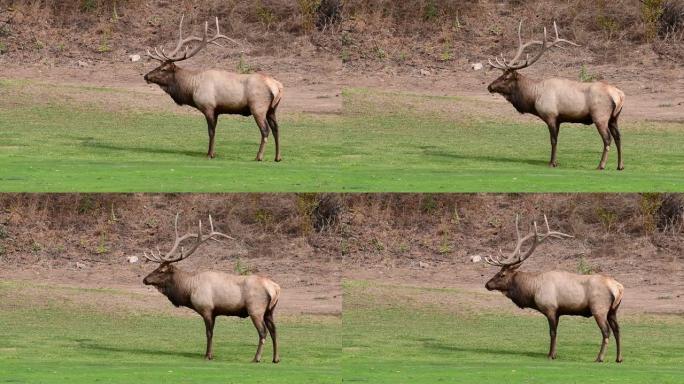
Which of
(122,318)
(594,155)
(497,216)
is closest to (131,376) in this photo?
(122,318)

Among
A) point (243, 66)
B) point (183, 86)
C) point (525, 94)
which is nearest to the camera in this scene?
point (525, 94)

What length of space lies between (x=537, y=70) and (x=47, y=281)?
417 inches

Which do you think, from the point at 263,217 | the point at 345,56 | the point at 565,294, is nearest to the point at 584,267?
the point at 263,217

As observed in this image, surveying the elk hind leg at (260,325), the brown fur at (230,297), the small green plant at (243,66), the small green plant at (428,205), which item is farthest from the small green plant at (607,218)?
the elk hind leg at (260,325)

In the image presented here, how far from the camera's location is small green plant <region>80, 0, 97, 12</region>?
133 ft

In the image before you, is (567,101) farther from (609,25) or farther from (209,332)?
(609,25)

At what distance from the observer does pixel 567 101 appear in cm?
2825

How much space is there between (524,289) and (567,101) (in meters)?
3.58

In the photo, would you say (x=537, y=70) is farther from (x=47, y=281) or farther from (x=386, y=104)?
(x=47, y=281)

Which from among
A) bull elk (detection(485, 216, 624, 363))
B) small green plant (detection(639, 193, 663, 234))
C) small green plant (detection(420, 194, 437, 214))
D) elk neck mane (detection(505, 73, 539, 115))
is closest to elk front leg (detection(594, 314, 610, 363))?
bull elk (detection(485, 216, 624, 363))

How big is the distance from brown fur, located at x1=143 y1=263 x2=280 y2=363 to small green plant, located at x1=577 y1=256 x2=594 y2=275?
11220 millimetres

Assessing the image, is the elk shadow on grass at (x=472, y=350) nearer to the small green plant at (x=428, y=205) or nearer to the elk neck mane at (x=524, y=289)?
the elk neck mane at (x=524, y=289)

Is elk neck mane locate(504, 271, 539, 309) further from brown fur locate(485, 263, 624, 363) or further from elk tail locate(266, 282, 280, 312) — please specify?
elk tail locate(266, 282, 280, 312)

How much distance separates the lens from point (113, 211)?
126 feet
